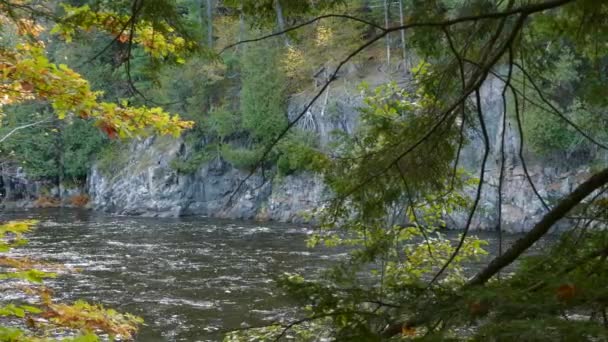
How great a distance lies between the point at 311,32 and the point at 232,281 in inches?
596

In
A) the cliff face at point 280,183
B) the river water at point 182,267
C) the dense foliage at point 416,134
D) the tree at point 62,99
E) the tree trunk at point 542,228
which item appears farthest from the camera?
the cliff face at point 280,183

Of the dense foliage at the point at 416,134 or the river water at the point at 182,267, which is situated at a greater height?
the dense foliage at the point at 416,134

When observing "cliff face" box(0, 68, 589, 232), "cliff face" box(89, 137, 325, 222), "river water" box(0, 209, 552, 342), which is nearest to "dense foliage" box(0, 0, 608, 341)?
"river water" box(0, 209, 552, 342)

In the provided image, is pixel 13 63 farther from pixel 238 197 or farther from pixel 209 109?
pixel 209 109

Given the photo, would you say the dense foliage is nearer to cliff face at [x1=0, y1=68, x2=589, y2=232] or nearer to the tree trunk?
the tree trunk

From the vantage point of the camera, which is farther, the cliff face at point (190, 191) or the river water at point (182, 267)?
the cliff face at point (190, 191)

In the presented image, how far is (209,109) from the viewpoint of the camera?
29078 mm

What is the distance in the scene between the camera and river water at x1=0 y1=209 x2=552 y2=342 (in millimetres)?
9766

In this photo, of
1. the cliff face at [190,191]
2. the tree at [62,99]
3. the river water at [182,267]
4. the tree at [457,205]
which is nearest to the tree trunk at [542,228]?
the tree at [457,205]

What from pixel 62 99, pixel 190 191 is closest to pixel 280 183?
pixel 190 191

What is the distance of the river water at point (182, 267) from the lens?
977 centimetres

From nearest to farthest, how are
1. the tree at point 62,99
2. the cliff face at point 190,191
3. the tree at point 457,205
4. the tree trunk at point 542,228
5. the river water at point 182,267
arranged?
the tree at point 457,205
the tree trunk at point 542,228
the tree at point 62,99
the river water at point 182,267
the cliff face at point 190,191

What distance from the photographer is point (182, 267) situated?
45.3 ft

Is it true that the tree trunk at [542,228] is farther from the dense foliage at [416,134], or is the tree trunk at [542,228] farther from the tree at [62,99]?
the tree at [62,99]
